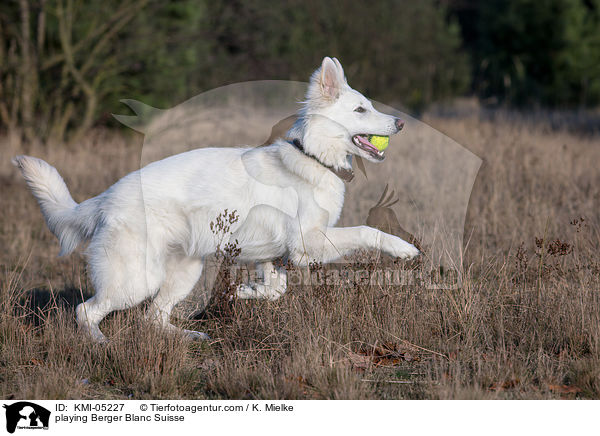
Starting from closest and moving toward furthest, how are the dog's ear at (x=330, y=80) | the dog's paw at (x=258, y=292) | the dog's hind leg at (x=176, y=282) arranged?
the dog's ear at (x=330, y=80), the dog's paw at (x=258, y=292), the dog's hind leg at (x=176, y=282)

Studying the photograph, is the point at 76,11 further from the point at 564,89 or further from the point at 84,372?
the point at 564,89

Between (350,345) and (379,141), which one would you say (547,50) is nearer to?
(379,141)

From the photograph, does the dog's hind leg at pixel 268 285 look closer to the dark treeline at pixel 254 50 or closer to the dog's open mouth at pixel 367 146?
the dog's open mouth at pixel 367 146

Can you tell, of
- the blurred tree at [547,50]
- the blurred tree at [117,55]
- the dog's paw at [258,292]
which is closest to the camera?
the dog's paw at [258,292]

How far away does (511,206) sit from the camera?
7273 mm

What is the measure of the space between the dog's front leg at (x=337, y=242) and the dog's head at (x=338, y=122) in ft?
1.87

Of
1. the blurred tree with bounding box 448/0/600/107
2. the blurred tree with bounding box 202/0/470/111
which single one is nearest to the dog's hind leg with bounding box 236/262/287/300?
the blurred tree with bounding box 202/0/470/111

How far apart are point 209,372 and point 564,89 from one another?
2279cm

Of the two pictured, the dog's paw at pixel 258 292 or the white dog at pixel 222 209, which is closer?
the white dog at pixel 222 209

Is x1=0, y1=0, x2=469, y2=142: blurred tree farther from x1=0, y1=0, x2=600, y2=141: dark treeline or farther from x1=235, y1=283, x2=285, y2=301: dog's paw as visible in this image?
x1=235, y1=283, x2=285, y2=301: dog's paw

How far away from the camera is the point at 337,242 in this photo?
14.8 feet
